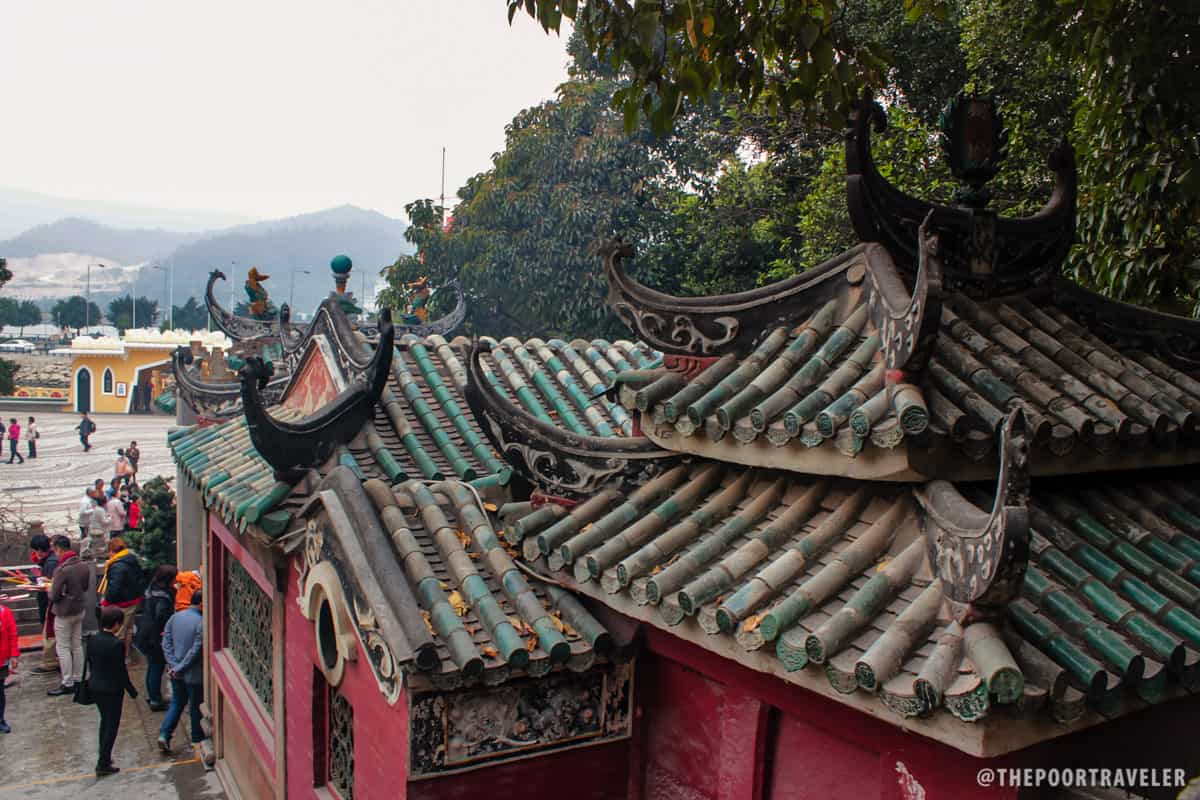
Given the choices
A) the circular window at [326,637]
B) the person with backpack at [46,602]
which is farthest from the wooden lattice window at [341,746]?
the person with backpack at [46,602]

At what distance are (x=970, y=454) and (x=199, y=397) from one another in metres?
9.95

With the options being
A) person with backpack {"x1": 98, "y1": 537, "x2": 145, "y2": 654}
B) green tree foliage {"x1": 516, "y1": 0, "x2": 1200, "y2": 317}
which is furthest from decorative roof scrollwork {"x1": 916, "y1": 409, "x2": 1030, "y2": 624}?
person with backpack {"x1": 98, "y1": 537, "x2": 145, "y2": 654}

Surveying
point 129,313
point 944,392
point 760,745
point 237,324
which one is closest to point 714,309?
point 944,392

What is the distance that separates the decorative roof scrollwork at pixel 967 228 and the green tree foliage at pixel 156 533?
1600 cm

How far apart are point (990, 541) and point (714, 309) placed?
2.28 m

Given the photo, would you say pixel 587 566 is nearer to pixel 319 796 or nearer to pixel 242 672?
pixel 319 796

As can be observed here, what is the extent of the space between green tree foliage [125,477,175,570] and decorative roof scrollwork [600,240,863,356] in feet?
48.1

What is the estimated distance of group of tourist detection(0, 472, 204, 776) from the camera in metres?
10.4

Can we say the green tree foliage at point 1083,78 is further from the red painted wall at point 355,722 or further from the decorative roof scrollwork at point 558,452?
the red painted wall at point 355,722

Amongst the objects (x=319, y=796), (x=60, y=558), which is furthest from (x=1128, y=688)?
(x=60, y=558)

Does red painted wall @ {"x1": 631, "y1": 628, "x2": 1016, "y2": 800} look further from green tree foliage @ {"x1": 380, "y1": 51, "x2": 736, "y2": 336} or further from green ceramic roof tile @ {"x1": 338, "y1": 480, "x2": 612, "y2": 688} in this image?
green tree foliage @ {"x1": 380, "y1": 51, "x2": 736, "y2": 336}

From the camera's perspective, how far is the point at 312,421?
6.43 metres

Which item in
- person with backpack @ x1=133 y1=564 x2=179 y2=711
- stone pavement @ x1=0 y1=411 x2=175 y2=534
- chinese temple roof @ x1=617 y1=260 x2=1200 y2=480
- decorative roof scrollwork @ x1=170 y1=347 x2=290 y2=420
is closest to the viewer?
chinese temple roof @ x1=617 y1=260 x2=1200 y2=480

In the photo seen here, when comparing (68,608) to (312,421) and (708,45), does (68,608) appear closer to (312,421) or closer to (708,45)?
(312,421)
